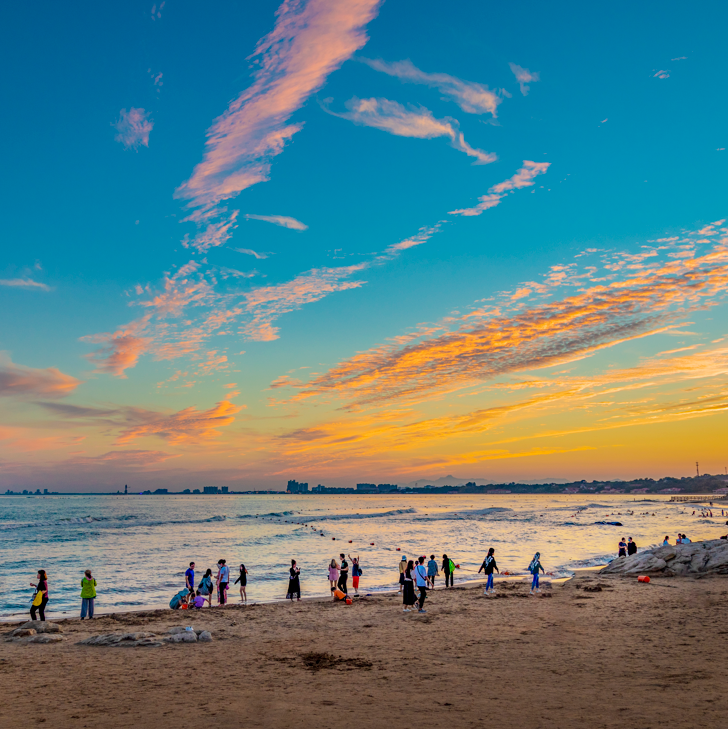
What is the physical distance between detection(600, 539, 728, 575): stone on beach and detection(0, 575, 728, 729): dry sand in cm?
736

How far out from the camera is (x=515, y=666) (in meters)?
12.2

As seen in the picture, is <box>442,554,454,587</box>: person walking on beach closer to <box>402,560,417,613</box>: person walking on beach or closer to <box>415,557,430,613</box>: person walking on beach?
<box>402,560,417,613</box>: person walking on beach

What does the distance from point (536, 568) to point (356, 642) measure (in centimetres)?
1124

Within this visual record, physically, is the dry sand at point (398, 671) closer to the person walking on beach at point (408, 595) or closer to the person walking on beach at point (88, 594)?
the person walking on beach at point (408, 595)

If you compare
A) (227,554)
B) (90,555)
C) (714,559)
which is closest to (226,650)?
(714,559)

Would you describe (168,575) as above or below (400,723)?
below

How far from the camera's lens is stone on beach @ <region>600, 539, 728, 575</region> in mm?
26766

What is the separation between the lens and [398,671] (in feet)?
39.8

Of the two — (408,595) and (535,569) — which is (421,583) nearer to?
(408,595)

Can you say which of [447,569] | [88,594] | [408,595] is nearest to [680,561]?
[447,569]

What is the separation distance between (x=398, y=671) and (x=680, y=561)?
2247 cm

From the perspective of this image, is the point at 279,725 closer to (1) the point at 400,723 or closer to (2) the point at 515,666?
(1) the point at 400,723

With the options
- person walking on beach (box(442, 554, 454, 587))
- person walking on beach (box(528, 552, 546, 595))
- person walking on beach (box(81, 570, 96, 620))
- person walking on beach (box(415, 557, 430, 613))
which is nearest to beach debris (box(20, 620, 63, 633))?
person walking on beach (box(81, 570, 96, 620))

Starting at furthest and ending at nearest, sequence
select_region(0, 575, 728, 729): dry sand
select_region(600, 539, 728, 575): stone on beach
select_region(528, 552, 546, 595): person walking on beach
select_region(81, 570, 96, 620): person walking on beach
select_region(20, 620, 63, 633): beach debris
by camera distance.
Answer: select_region(600, 539, 728, 575): stone on beach < select_region(528, 552, 546, 595): person walking on beach < select_region(81, 570, 96, 620): person walking on beach < select_region(20, 620, 63, 633): beach debris < select_region(0, 575, 728, 729): dry sand
